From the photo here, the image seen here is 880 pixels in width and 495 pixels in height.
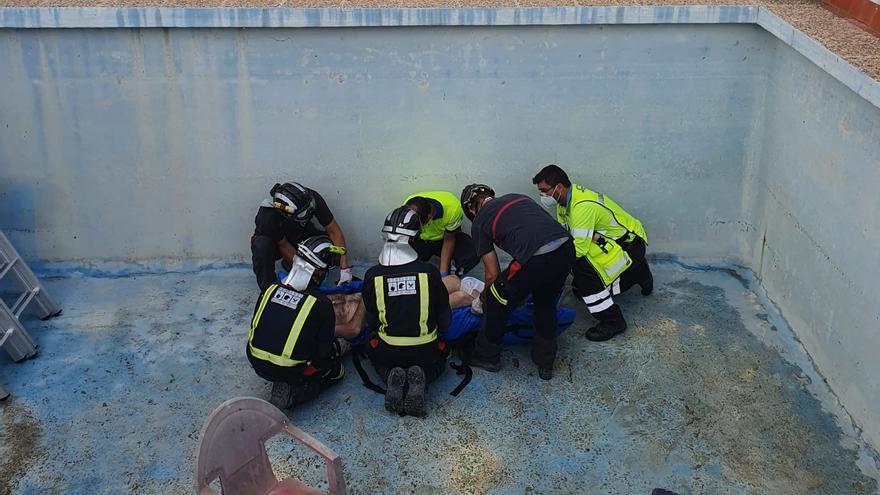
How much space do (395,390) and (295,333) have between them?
0.73m

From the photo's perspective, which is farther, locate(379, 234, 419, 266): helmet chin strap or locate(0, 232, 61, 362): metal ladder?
locate(0, 232, 61, 362): metal ladder

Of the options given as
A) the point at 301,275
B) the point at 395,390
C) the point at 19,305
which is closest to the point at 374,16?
the point at 301,275

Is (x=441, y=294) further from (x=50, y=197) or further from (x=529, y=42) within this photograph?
(x=50, y=197)

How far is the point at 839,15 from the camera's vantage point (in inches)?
246

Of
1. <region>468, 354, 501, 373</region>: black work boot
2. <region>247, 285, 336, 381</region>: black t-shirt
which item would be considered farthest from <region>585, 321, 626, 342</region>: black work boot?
<region>247, 285, 336, 381</region>: black t-shirt

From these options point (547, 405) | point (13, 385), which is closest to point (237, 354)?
point (13, 385)

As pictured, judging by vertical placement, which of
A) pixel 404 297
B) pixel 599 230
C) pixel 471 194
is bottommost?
pixel 404 297

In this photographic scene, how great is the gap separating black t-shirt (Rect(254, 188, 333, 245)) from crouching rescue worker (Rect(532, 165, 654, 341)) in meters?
1.68

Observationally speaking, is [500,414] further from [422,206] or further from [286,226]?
[286,226]

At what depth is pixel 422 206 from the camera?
6.20m

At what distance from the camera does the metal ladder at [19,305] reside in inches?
228

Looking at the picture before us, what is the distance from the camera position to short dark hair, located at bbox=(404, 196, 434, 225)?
242 inches

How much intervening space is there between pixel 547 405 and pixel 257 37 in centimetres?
343

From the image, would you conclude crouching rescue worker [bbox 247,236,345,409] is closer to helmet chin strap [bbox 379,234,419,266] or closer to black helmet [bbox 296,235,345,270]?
black helmet [bbox 296,235,345,270]
